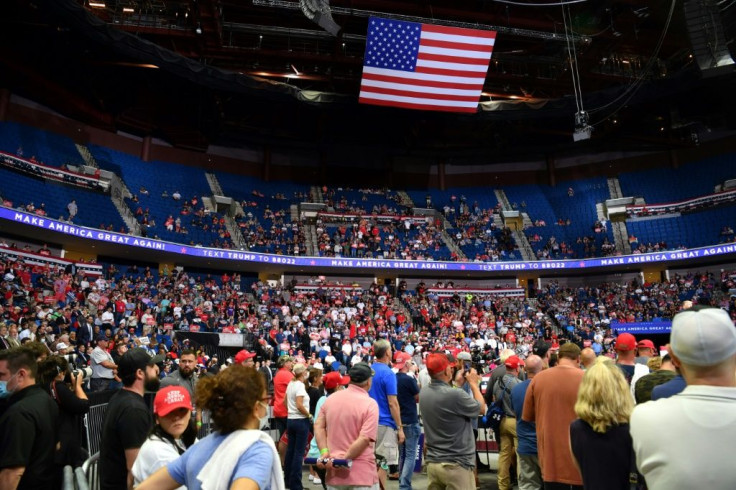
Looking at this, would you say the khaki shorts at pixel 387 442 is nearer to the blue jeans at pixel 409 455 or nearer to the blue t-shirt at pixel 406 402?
the blue jeans at pixel 409 455

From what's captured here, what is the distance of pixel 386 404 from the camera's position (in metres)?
5.86

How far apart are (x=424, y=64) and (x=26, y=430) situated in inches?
881

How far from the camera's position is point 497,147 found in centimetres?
3691

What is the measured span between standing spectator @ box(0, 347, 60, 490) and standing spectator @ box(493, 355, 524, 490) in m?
4.76

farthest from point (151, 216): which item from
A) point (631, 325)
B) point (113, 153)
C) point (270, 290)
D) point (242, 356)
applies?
point (631, 325)

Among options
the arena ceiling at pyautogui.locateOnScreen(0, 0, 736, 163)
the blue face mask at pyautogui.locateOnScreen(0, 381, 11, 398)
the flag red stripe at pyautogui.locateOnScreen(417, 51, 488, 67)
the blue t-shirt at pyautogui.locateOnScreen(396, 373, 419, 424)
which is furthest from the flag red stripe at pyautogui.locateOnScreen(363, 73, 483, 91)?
the blue face mask at pyautogui.locateOnScreen(0, 381, 11, 398)

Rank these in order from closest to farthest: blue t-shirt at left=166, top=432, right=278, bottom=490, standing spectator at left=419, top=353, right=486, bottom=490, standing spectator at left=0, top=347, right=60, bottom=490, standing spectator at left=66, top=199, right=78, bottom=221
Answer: blue t-shirt at left=166, top=432, right=278, bottom=490
standing spectator at left=0, top=347, right=60, bottom=490
standing spectator at left=419, top=353, right=486, bottom=490
standing spectator at left=66, top=199, right=78, bottom=221

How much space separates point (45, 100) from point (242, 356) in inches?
1027

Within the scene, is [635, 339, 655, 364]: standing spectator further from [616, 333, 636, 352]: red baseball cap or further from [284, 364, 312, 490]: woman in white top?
[284, 364, 312, 490]: woman in white top

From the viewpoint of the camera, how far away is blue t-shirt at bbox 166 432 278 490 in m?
2.07

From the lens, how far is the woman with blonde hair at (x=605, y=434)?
2.91m

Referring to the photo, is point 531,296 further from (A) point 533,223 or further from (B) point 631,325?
(B) point 631,325

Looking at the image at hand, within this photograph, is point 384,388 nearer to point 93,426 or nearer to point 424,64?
point 93,426

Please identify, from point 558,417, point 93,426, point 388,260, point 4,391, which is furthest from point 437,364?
point 388,260
